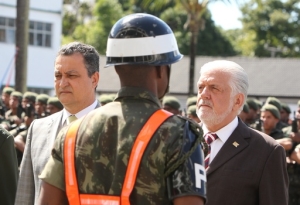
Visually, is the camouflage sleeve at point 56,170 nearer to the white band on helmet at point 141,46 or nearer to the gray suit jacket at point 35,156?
the white band on helmet at point 141,46

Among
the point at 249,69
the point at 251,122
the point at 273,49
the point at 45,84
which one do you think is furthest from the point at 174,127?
the point at 273,49

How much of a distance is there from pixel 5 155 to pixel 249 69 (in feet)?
145

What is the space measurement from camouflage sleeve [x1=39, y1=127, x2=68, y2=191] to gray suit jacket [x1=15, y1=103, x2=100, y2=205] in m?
1.35

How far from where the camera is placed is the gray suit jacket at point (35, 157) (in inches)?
192

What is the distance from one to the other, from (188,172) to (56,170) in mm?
617

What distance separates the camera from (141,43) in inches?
134

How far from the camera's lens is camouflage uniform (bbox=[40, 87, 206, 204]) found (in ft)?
10.6

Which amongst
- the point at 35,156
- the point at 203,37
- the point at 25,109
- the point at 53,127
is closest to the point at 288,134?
the point at 53,127

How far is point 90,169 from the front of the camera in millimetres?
3377

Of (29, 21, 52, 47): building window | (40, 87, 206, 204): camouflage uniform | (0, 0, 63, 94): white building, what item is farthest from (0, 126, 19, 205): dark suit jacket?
(29, 21, 52, 47): building window

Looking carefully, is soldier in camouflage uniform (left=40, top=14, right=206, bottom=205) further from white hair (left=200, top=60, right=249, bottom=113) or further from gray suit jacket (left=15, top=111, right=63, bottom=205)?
white hair (left=200, top=60, right=249, bottom=113)

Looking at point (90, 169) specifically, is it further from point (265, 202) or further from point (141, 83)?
point (265, 202)

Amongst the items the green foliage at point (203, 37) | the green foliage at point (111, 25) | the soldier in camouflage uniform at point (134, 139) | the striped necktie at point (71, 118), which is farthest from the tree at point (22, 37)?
the green foliage at point (203, 37)

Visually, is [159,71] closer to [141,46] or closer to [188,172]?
[141,46]
